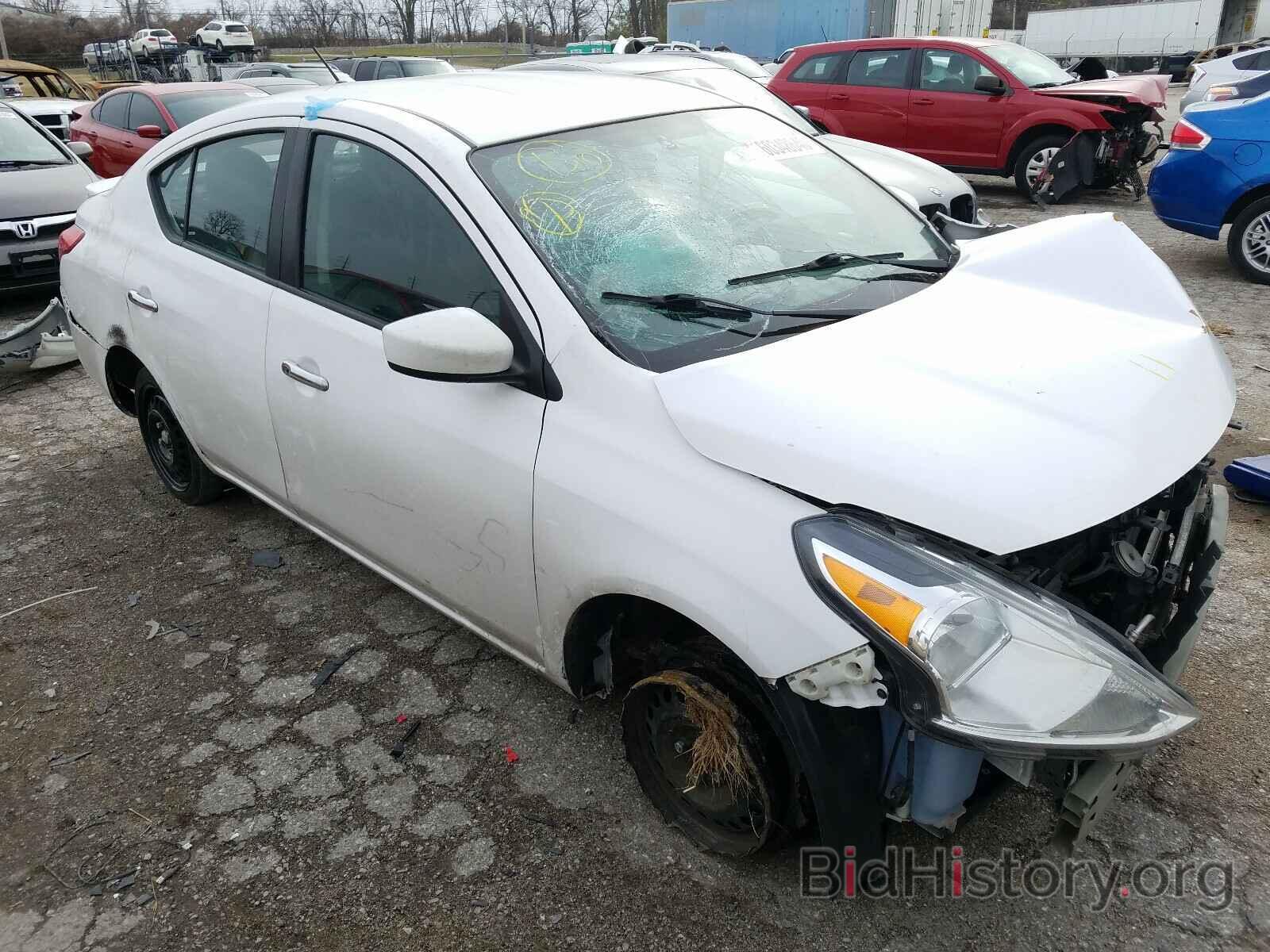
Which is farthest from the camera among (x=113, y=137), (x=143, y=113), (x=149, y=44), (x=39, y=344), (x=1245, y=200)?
(x=149, y=44)

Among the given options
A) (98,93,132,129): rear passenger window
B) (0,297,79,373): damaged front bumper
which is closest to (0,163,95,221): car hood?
(0,297,79,373): damaged front bumper

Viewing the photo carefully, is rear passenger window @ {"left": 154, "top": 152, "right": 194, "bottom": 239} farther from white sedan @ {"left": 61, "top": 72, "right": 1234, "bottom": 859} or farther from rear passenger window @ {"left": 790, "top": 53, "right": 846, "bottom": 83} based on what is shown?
rear passenger window @ {"left": 790, "top": 53, "right": 846, "bottom": 83}

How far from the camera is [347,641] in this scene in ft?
11.0

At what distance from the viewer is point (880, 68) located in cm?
1120

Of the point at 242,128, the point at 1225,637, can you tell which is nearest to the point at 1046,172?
the point at 1225,637

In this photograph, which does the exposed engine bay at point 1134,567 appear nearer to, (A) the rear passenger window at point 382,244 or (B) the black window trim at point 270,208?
(A) the rear passenger window at point 382,244

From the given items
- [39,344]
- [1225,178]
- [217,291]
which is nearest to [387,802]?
[217,291]

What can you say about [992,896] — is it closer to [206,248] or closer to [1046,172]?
[206,248]

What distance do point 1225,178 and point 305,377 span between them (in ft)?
22.7

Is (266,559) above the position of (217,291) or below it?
below

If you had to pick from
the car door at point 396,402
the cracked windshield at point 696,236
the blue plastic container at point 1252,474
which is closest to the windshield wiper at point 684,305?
the cracked windshield at point 696,236

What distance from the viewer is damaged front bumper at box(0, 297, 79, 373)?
19.8 feet

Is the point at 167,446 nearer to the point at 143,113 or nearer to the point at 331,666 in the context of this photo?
the point at 331,666

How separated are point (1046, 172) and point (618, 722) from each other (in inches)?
367
